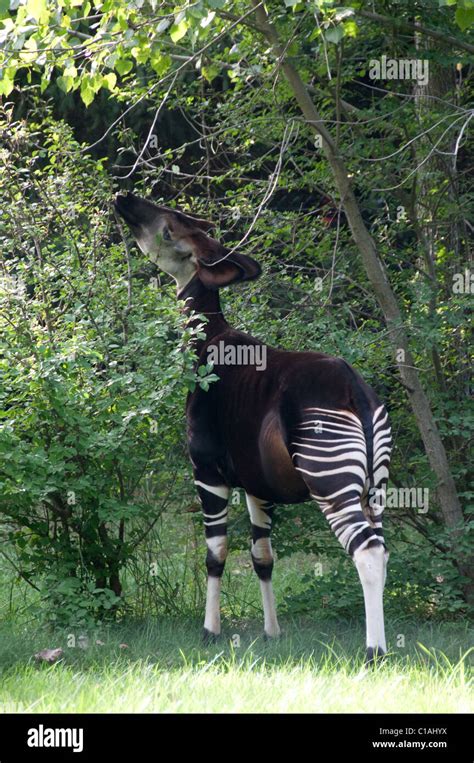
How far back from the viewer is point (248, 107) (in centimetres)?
637

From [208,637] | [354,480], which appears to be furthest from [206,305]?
[208,637]

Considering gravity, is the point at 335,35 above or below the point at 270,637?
above

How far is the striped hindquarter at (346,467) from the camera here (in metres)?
4.66

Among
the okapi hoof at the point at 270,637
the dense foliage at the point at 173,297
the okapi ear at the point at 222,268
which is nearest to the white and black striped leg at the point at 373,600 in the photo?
the okapi hoof at the point at 270,637

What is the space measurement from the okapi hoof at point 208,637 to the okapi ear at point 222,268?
1935mm

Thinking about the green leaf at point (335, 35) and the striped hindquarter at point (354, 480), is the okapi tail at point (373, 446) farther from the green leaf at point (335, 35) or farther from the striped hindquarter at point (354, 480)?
the green leaf at point (335, 35)

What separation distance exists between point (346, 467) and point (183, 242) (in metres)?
1.78

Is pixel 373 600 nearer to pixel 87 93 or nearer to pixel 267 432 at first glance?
pixel 267 432

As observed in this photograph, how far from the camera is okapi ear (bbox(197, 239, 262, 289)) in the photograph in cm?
570

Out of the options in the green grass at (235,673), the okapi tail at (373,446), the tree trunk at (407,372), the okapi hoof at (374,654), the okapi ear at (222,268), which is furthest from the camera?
the tree trunk at (407,372)

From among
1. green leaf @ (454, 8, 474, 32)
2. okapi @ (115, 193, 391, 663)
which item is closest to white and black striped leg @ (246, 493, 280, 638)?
okapi @ (115, 193, 391, 663)

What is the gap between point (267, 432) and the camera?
5.14 meters

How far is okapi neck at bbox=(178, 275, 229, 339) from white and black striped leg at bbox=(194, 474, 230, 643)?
872 mm

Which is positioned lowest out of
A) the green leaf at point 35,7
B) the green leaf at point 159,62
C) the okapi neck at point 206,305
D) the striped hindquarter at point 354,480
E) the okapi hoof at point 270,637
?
the okapi hoof at point 270,637
